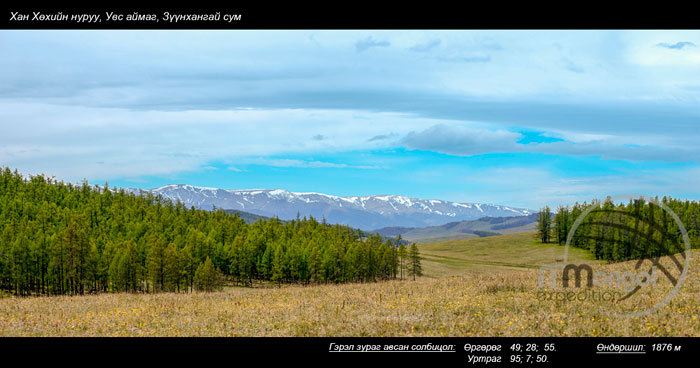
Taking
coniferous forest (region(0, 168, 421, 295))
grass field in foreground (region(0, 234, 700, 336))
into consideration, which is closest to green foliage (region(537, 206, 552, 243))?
coniferous forest (region(0, 168, 421, 295))

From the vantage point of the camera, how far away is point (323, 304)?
59.4 ft

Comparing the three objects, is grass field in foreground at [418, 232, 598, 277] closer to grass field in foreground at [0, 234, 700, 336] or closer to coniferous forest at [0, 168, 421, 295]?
coniferous forest at [0, 168, 421, 295]

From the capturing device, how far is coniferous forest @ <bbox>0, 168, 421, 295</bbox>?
85375 millimetres

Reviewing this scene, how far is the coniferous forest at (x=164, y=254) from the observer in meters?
85.4

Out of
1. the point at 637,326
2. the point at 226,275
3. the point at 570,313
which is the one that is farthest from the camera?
the point at 226,275

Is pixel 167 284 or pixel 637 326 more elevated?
pixel 637 326

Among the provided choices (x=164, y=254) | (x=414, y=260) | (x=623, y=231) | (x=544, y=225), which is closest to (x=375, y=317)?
(x=164, y=254)

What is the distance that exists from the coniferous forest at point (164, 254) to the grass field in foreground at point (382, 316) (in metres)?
68.9

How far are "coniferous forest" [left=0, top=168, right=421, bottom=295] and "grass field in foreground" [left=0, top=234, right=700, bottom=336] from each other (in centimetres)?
6893

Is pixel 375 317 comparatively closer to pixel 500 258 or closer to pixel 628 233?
pixel 628 233

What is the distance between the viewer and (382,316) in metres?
15.2
